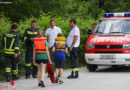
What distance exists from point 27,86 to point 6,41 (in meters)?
1.90

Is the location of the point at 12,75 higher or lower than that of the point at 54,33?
lower

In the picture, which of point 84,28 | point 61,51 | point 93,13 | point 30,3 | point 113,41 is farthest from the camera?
point 93,13

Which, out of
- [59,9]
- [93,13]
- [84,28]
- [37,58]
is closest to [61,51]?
[37,58]

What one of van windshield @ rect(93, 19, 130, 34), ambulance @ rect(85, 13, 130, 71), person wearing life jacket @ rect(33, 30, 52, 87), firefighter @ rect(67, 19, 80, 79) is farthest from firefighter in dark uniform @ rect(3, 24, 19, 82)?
van windshield @ rect(93, 19, 130, 34)

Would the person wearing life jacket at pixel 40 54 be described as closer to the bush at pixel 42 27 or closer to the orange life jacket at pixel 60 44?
the orange life jacket at pixel 60 44

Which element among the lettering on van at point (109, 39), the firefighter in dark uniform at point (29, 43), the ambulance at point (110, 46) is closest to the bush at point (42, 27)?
the firefighter in dark uniform at point (29, 43)

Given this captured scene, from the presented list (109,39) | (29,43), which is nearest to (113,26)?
(109,39)

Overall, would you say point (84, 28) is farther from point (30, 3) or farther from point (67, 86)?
point (30, 3)

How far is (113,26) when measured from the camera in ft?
58.0

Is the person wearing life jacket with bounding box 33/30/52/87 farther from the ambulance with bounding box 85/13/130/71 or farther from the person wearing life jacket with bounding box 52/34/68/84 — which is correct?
the ambulance with bounding box 85/13/130/71

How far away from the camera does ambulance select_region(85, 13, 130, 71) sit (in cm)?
1644

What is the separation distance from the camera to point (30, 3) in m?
32.4

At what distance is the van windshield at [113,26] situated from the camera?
17.4 meters

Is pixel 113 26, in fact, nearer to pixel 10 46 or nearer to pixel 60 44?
pixel 60 44
